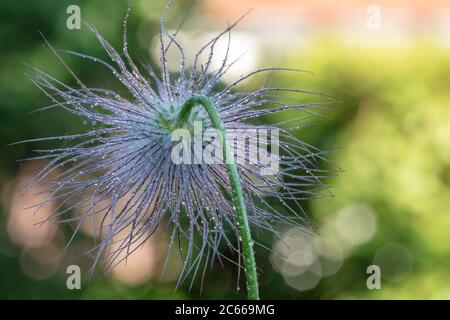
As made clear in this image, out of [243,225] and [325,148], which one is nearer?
[243,225]

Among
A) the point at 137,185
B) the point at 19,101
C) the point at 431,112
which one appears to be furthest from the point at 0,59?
the point at 137,185

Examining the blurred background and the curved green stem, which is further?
the blurred background

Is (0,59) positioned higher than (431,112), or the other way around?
(0,59)

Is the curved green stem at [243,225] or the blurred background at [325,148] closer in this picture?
the curved green stem at [243,225]

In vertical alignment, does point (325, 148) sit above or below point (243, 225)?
above

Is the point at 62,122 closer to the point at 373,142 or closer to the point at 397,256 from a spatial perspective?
the point at 373,142
